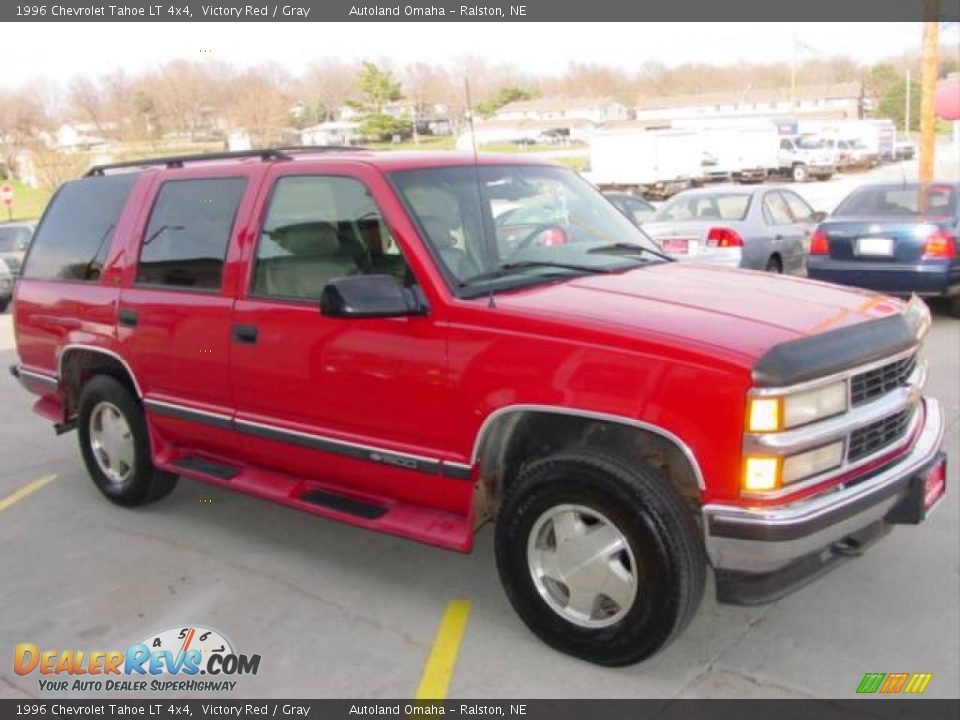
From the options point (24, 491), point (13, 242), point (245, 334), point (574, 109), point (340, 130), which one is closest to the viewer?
point (245, 334)

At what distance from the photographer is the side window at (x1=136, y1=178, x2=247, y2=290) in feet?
14.8

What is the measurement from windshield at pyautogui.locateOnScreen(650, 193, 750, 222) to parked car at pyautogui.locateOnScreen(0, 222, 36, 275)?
12.5m

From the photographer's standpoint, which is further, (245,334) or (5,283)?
(5,283)

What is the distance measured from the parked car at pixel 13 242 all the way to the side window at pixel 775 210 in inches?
541

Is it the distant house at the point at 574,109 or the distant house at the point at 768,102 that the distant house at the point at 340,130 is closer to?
the distant house at the point at 574,109

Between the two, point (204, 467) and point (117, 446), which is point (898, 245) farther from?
point (117, 446)

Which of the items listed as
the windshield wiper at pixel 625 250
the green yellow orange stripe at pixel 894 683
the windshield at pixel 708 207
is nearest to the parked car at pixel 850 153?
the windshield at pixel 708 207

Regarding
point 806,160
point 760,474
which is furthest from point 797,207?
point 806,160

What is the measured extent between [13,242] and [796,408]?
18.7 m

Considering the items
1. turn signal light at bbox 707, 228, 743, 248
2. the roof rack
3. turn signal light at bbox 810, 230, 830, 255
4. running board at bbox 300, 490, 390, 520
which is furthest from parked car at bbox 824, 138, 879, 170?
running board at bbox 300, 490, 390, 520

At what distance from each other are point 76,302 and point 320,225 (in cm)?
194

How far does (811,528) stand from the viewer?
3051 mm

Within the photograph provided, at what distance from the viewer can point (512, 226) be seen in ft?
13.5

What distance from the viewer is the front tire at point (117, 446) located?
5.11m
